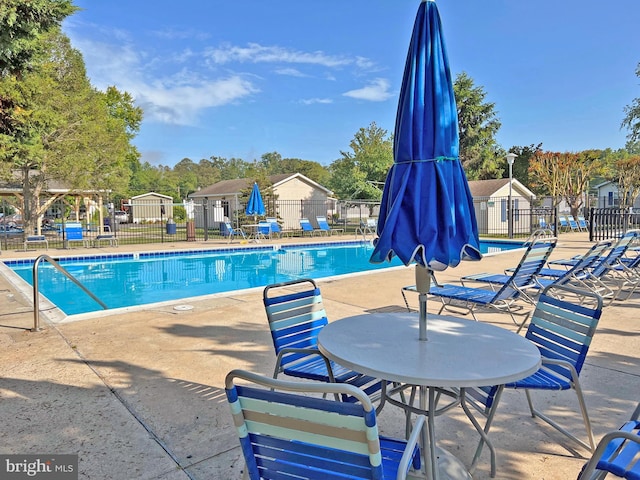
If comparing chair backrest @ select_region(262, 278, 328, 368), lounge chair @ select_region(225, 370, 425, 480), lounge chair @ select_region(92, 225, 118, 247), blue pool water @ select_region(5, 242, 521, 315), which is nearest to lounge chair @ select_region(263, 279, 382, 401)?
chair backrest @ select_region(262, 278, 328, 368)

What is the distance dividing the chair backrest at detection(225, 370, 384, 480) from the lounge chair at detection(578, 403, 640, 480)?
85 cm

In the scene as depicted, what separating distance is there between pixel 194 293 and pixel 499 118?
33055 millimetres

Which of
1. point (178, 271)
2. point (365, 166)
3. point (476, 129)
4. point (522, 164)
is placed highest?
point (476, 129)

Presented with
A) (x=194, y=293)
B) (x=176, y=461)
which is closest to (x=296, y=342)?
(x=176, y=461)

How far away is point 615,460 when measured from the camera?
1.59 metres

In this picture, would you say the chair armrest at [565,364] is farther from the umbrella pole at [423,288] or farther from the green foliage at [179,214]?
the green foliage at [179,214]

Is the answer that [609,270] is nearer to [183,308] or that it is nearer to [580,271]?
[580,271]

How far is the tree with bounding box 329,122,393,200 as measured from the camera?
2866cm

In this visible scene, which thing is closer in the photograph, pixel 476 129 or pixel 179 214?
pixel 476 129

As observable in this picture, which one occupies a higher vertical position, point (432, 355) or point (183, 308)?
point (432, 355)

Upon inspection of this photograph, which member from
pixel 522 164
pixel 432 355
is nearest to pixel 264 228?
pixel 432 355

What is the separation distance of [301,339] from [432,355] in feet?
4.17

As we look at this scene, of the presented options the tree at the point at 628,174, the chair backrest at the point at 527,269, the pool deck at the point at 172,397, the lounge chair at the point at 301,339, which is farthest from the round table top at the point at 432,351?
the tree at the point at 628,174

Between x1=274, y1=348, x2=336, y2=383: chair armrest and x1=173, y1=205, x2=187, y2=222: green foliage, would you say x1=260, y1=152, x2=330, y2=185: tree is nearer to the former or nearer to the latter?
x1=173, y1=205, x2=187, y2=222: green foliage
